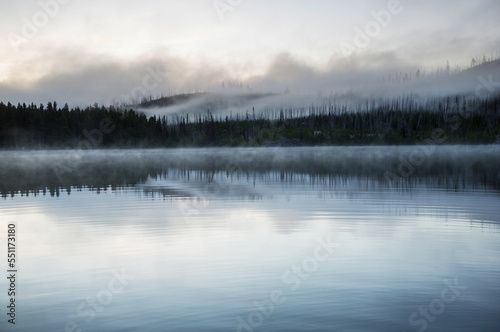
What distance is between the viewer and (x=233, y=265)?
1508cm

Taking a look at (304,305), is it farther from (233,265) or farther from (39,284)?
(39,284)

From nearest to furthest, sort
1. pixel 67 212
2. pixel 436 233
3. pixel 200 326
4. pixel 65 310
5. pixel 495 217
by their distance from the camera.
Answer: pixel 200 326, pixel 65 310, pixel 436 233, pixel 495 217, pixel 67 212

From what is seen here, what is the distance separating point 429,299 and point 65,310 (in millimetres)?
8515

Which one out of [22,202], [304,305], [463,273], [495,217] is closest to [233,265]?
[304,305]

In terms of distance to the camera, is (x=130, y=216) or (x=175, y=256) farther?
(x=130, y=216)

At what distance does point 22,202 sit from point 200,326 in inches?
1042

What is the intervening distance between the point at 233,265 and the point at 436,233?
943 cm

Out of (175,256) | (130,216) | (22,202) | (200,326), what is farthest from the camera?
(22,202)

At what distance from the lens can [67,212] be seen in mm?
27812

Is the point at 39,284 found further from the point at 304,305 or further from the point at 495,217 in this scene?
the point at 495,217

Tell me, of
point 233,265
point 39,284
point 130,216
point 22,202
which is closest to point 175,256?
point 233,265

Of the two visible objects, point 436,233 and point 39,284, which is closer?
point 39,284

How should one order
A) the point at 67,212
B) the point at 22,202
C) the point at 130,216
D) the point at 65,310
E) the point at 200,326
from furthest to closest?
the point at 22,202 → the point at 67,212 → the point at 130,216 → the point at 65,310 → the point at 200,326

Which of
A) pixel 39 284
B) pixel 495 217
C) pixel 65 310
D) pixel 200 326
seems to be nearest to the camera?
pixel 200 326
